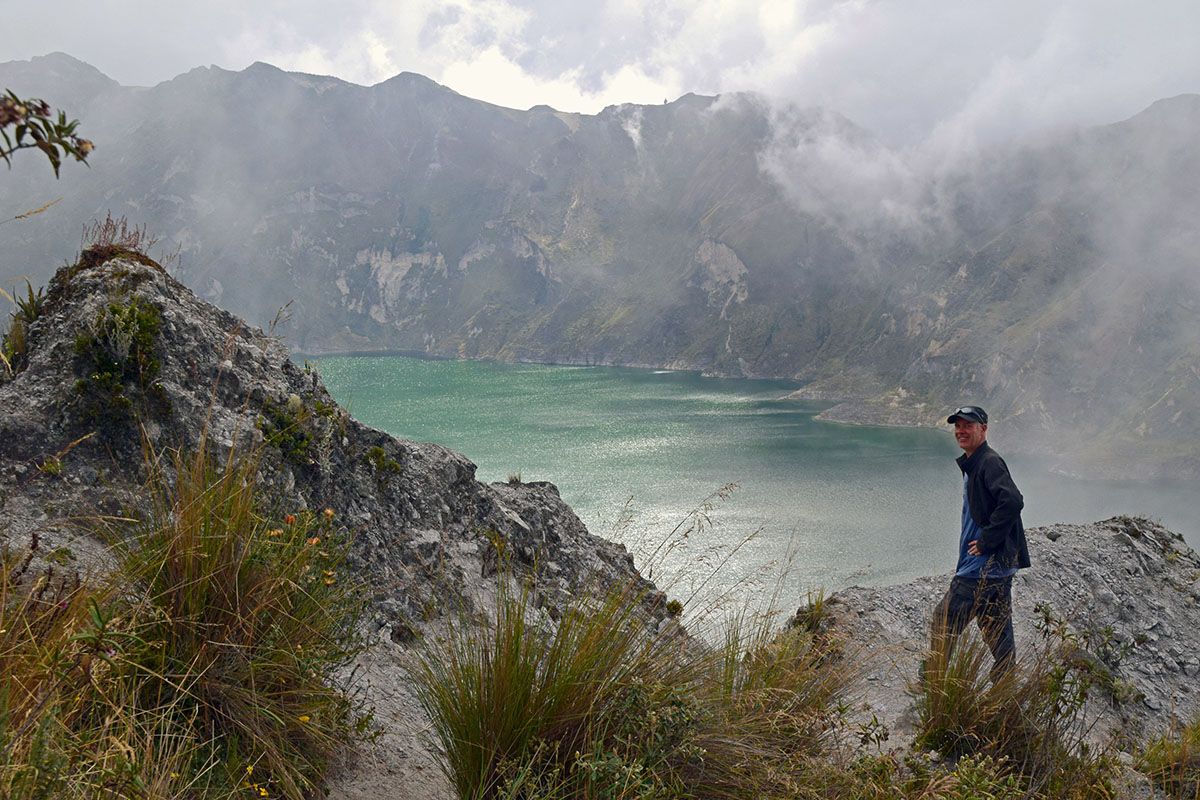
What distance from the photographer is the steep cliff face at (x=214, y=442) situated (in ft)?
14.7

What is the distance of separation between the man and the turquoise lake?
25.6 meters

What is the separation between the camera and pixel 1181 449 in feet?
394

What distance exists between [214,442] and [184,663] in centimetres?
335

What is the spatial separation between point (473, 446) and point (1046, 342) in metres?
136

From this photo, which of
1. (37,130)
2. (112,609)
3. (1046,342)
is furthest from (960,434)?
(1046,342)

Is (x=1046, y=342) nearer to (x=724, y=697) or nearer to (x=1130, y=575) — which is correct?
(x=1130, y=575)

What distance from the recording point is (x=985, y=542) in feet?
19.9

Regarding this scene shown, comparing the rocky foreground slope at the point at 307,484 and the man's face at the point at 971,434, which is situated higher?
the man's face at the point at 971,434

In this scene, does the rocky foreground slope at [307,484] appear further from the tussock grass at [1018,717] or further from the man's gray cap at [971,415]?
the man's gray cap at [971,415]

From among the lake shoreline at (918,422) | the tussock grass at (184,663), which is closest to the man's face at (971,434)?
the tussock grass at (184,663)

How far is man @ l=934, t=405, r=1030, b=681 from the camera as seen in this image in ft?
19.4

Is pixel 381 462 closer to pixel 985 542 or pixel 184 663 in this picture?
pixel 184 663

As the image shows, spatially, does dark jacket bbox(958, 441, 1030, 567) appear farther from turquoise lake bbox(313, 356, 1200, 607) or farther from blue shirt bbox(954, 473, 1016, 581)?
turquoise lake bbox(313, 356, 1200, 607)

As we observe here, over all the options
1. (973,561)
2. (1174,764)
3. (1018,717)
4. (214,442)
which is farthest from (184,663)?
(973,561)
